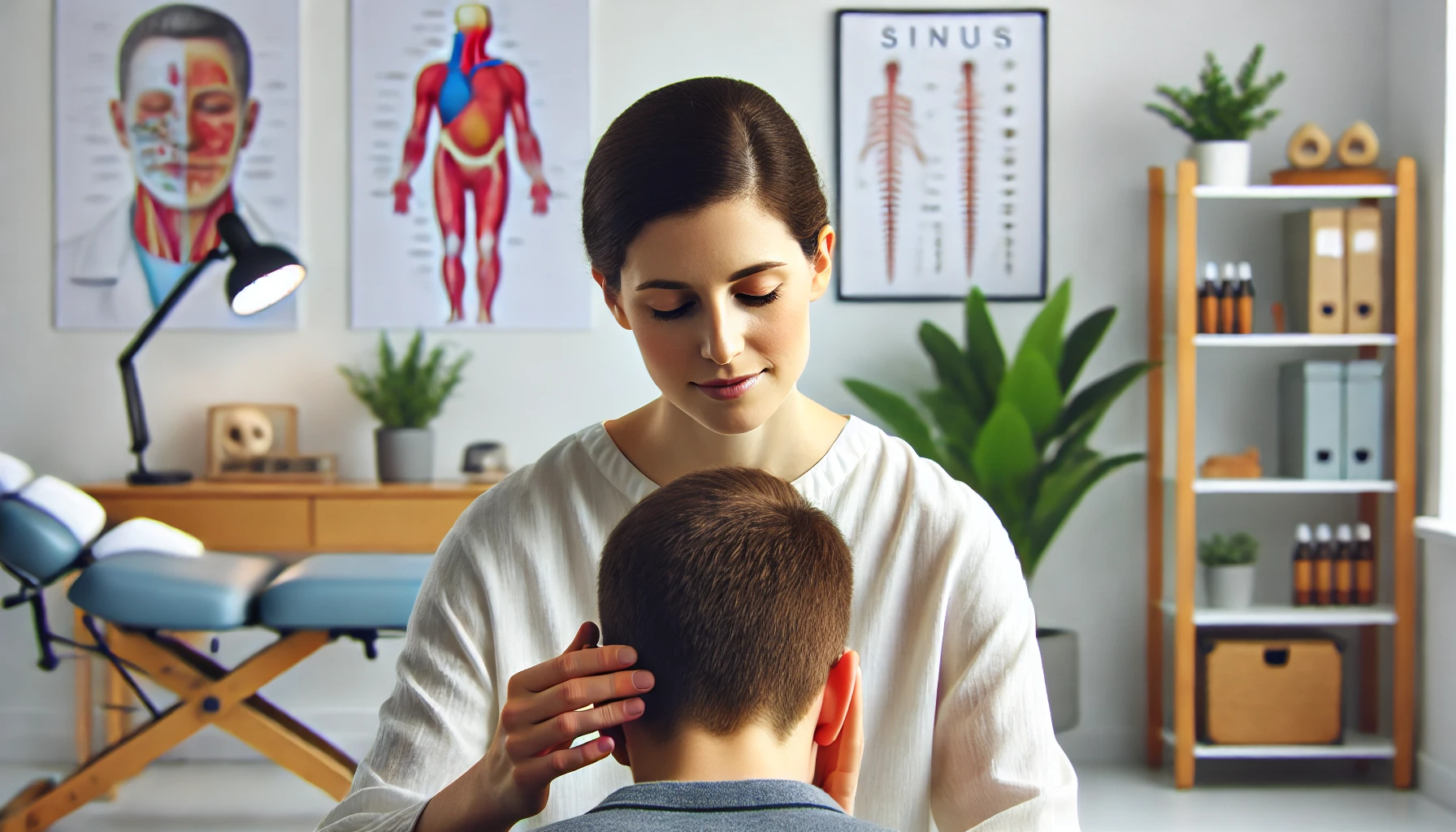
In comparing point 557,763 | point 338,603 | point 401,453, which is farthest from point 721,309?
point 401,453

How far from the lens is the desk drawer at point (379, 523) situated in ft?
11.2

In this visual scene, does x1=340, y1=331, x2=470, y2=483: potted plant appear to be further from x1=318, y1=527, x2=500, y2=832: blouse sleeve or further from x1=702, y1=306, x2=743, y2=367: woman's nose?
x1=702, y1=306, x2=743, y2=367: woman's nose

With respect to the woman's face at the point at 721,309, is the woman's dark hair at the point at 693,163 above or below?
above

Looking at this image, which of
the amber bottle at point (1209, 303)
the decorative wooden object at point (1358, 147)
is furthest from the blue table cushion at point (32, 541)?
the decorative wooden object at point (1358, 147)

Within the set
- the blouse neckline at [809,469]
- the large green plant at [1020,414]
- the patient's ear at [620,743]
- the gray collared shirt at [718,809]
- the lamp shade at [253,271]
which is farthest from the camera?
the large green plant at [1020,414]

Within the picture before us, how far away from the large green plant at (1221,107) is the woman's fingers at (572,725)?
3.17m

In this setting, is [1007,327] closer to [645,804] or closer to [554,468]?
[554,468]

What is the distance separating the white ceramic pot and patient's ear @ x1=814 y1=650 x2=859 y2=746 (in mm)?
3005

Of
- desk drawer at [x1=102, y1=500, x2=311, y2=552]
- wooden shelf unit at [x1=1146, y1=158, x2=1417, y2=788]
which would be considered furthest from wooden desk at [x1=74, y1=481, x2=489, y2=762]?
wooden shelf unit at [x1=1146, y1=158, x2=1417, y2=788]

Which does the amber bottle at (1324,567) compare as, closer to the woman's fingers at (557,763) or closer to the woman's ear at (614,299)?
the woman's ear at (614,299)

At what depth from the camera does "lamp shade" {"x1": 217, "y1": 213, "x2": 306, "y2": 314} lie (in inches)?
123

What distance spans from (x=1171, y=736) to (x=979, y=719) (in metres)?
2.85

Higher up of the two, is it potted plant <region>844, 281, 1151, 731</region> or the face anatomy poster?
the face anatomy poster

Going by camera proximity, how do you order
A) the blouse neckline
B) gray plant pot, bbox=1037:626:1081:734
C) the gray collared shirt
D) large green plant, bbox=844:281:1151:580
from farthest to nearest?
gray plant pot, bbox=1037:626:1081:734 < large green plant, bbox=844:281:1151:580 < the blouse neckline < the gray collared shirt
